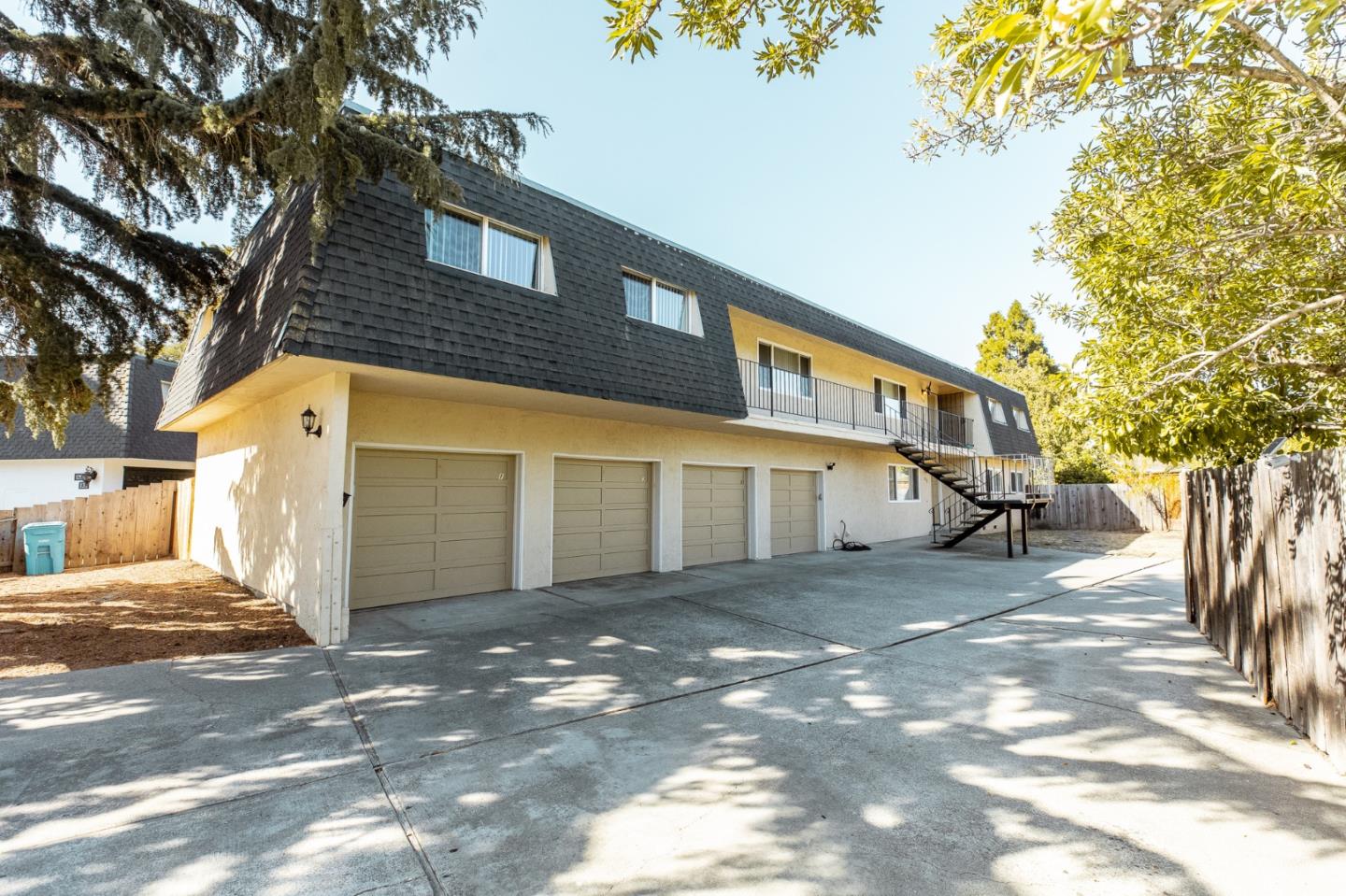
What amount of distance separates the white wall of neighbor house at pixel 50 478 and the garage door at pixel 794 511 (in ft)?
63.8

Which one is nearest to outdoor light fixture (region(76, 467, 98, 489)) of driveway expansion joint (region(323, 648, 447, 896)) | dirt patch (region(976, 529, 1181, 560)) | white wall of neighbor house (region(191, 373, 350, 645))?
white wall of neighbor house (region(191, 373, 350, 645))

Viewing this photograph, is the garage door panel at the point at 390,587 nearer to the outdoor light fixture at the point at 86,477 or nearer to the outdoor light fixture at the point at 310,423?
the outdoor light fixture at the point at 310,423

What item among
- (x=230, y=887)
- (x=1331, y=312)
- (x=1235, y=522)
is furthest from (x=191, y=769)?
(x=1331, y=312)

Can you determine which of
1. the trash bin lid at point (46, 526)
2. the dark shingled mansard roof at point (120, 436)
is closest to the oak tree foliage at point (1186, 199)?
the trash bin lid at point (46, 526)

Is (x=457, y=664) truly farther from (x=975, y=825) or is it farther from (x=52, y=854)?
(x=975, y=825)

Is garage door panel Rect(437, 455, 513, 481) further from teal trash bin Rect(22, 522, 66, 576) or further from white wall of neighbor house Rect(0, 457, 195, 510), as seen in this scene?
white wall of neighbor house Rect(0, 457, 195, 510)

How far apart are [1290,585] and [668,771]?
4415mm

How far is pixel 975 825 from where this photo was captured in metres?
2.84

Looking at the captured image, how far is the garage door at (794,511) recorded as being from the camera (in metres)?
13.9

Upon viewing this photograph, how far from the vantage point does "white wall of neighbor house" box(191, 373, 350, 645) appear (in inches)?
252

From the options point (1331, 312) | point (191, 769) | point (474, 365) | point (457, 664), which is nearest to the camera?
point (191, 769)

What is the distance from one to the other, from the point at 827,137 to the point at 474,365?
17.6ft

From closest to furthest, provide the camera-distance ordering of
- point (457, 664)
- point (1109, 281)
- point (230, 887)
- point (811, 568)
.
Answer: point (230, 887), point (1109, 281), point (457, 664), point (811, 568)

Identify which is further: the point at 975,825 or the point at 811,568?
the point at 811,568
